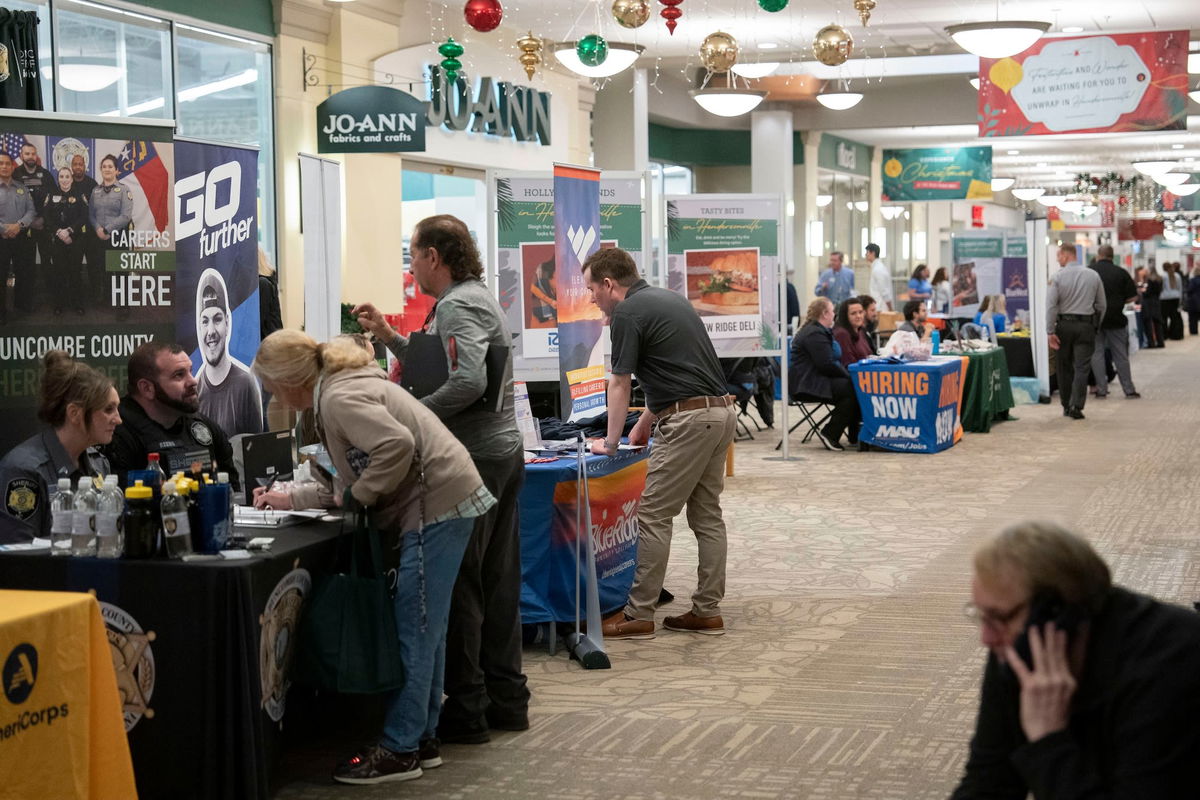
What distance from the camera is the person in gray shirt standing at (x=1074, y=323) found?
13.3m

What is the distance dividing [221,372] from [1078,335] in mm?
10081

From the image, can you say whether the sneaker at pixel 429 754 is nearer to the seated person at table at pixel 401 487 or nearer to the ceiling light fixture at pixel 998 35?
the seated person at table at pixel 401 487

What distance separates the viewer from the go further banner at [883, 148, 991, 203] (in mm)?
23203

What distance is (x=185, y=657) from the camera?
3336 millimetres

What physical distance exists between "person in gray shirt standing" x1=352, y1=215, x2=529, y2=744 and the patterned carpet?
0.13 meters

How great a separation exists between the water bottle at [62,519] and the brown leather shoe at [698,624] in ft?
8.59

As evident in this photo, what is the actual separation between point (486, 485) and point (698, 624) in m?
1.62

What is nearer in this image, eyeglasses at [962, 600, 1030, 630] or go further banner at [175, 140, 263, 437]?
eyeglasses at [962, 600, 1030, 630]

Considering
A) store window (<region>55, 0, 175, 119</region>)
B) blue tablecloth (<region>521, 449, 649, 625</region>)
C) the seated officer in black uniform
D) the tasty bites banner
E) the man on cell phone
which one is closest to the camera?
the man on cell phone

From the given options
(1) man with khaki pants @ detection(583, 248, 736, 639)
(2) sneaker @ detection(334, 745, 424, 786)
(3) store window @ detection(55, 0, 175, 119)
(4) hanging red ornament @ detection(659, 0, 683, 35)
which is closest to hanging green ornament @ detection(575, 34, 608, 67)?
(4) hanging red ornament @ detection(659, 0, 683, 35)

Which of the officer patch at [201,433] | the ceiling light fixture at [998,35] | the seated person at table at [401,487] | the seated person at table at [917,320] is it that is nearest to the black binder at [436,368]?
the seated person at table at [401,487]

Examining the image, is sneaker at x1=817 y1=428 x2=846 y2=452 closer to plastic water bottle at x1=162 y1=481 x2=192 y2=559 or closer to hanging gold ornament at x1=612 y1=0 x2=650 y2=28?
hanging gold ornament at x1=612 y1=0 x2=650 y2=28

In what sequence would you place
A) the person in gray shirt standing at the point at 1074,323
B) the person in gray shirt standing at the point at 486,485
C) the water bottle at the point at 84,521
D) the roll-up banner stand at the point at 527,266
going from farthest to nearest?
the person in gray shirt standing at the point at 1074,323, the roll-up banner stand at the point at 527,266, the person in gray shirt standing at the point at 486,485, the water bottle at the point at 84,521

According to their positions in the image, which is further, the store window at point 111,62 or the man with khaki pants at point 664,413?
the store window at point 111,62
